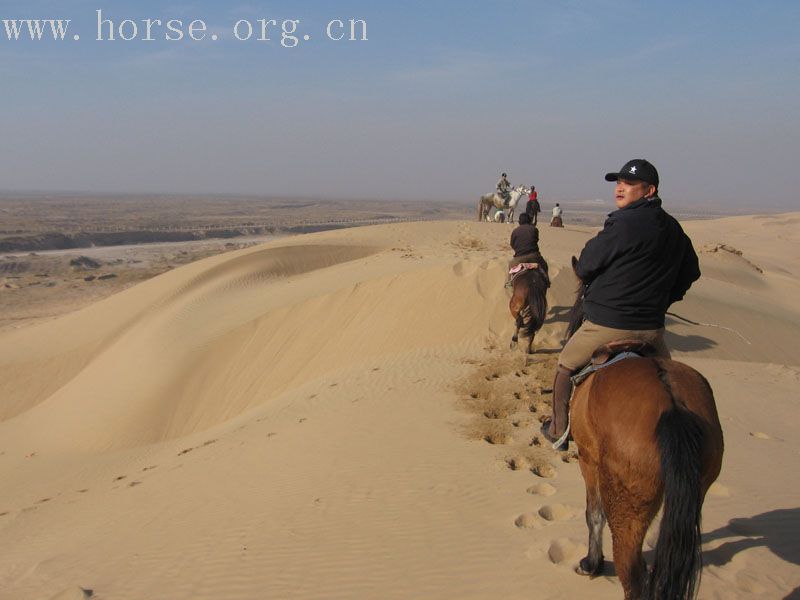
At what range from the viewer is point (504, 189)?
1011 inches

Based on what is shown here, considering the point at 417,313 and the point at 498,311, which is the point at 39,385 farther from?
the point at 498,311

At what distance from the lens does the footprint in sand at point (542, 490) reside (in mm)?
5347

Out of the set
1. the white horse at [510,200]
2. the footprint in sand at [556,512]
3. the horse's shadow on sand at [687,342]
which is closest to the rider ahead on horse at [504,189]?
the white horse at [510,200]

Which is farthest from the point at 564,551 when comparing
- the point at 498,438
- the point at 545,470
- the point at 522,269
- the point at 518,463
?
the point at 522,269

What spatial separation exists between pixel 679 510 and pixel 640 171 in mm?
2125

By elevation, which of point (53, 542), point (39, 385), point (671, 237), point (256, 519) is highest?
point (671, 237)

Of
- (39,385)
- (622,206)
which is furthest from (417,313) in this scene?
(39,385)

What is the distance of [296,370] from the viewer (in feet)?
42.5


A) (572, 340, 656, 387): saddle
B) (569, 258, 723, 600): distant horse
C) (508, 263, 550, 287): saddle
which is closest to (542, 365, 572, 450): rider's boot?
(572, 340, 656, 387): saddle

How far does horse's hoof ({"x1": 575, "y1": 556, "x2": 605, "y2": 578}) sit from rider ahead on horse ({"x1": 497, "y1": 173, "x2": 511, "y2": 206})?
72.3 ft

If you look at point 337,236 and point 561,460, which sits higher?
point 337,236

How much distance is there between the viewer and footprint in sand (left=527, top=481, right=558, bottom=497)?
211 inches

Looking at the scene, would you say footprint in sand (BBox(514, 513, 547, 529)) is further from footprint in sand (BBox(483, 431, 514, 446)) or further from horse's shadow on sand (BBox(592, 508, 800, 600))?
footprint in sand (BBox(483, 431, 514, 446))

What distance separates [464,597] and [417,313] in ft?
31.5
